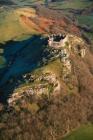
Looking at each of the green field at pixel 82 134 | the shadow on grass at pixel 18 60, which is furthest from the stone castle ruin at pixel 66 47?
the green field at pixel 82 134

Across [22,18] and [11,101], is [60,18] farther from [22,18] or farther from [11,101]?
[11,101]

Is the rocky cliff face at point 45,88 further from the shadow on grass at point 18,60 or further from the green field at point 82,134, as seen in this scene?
the green field at point 82,134

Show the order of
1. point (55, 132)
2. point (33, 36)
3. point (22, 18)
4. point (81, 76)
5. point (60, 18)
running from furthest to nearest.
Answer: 1. point (60, 18)
2. point (22, 18)
3. point (33, 36)
4. point (81, 76)
5. point (55, 132)

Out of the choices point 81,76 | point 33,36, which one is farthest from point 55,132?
point 33,36

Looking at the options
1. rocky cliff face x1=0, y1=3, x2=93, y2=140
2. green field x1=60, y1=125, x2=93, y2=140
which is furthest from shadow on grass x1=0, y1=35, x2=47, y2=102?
green field x1=60, y1=125, x2=93, y2=140

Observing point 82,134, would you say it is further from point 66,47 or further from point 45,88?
point 66,47

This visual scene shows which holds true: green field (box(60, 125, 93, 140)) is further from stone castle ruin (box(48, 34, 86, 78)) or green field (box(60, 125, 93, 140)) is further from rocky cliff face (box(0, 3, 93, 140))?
stone castle ruin (box(48, 34, 86, 78))
